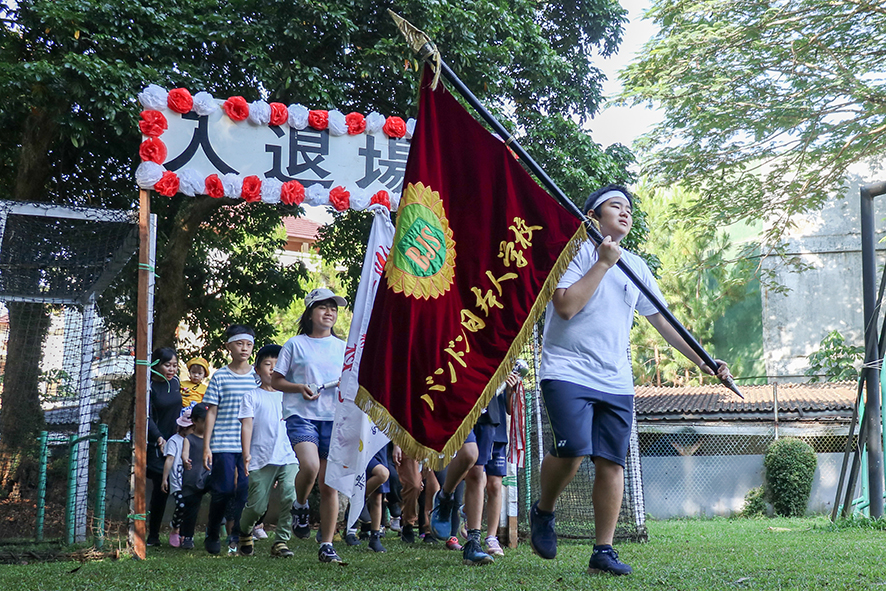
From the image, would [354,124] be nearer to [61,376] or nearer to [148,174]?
[148,174]

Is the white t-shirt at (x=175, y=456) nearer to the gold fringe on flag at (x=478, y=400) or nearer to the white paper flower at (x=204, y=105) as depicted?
the white paper flower at (x=204, y=105)

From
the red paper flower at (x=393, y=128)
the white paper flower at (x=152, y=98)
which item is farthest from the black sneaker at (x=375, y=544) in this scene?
the white paper flower at (x=152, y=98)

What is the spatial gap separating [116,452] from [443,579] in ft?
26.8

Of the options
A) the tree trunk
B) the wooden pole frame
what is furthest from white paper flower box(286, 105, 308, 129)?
the tree trunk

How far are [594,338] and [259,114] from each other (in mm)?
4375

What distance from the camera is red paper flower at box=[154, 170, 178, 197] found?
689cm

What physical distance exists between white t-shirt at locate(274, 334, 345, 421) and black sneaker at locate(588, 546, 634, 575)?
7.42 feet

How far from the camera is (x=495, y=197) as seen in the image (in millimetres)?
4324

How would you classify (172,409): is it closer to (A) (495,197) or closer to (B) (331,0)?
(A) (495,197)

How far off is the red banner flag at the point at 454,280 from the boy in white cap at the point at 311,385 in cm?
166

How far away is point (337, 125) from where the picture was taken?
784cm

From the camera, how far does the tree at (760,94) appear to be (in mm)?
16359

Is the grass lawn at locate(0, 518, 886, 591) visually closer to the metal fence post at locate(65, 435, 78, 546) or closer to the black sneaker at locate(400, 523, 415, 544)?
the black sneaker at locate(400, 523, 415, 544)

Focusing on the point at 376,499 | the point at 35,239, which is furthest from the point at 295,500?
the point at 35,239
